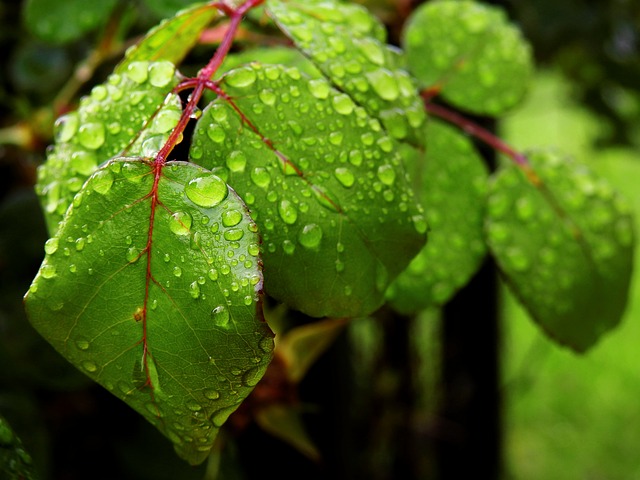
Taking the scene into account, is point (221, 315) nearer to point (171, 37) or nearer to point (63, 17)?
point (171, 37)

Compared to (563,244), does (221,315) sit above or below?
above

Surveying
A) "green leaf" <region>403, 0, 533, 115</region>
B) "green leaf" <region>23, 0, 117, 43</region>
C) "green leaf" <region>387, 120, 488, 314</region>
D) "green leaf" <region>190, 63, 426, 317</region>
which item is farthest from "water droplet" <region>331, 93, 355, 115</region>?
"green leaf" <region>23, 0, 117, 43</region>

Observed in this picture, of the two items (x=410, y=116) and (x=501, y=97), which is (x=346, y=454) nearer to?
(x=501, y=97)

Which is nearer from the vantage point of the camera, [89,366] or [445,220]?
[89,366]

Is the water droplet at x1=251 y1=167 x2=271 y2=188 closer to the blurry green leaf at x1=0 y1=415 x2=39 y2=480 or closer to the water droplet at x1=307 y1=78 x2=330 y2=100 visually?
the water droplet at x1=307 y1=78 x2=330 y2=100

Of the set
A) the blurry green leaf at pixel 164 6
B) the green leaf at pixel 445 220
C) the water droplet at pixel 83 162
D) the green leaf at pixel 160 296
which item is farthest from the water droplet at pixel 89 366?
the blurry green leaf at pixel 164 6

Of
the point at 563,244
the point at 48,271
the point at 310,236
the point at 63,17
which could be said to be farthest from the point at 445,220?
the point at 63,17
